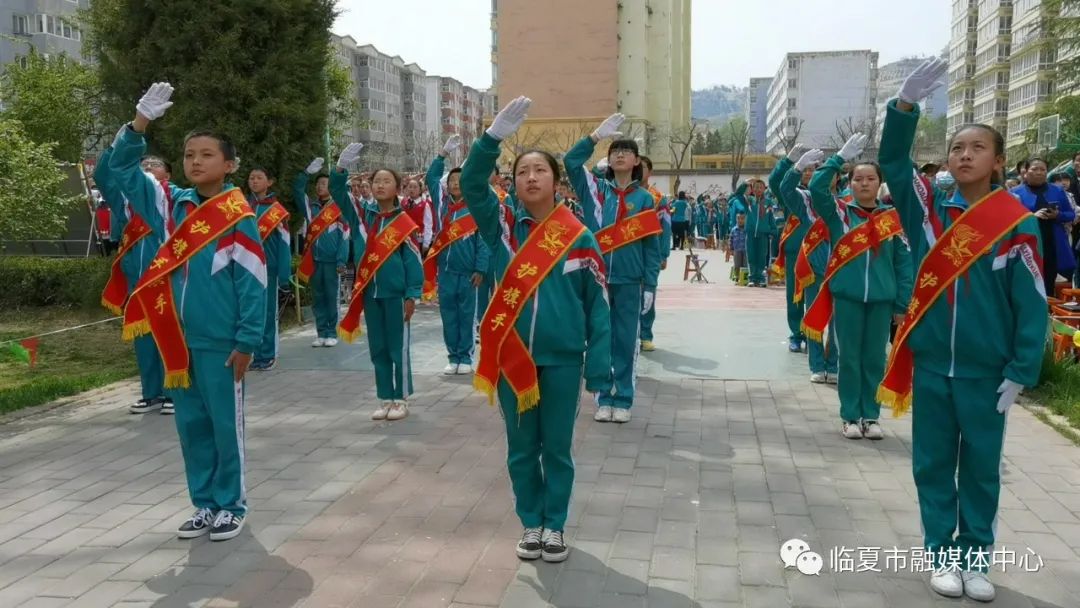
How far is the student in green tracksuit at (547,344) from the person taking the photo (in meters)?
3.90

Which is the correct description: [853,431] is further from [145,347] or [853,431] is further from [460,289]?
[145,347]

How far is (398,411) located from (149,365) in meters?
2.07

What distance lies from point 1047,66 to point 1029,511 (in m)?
58.4

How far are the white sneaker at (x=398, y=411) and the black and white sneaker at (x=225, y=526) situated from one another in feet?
7.57

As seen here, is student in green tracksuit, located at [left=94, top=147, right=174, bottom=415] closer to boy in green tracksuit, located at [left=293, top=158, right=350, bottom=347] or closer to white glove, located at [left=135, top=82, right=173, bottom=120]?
white glove, located at [left=135, top=82, right=173, bottom=120]

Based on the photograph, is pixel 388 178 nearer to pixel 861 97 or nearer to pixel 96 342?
pixel 96 342

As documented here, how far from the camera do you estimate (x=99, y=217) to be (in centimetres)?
A: 1286

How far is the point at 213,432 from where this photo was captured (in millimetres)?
4410

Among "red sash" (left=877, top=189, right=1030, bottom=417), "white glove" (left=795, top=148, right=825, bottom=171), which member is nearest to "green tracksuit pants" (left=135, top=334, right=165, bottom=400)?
"white glove" (left=795, top=148, right=825, bottom=171)

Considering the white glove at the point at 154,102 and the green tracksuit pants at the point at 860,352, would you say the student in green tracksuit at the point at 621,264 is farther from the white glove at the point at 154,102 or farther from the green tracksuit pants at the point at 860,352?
the white glove at the point at 154,102

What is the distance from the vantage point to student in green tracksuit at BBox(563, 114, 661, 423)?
6.51 meters

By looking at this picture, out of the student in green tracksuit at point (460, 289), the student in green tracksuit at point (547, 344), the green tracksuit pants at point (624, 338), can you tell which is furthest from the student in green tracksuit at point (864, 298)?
the student in green tracksuit at point (460, 289)

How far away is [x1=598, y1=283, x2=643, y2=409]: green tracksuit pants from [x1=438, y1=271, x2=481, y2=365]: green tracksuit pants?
7.79 ft

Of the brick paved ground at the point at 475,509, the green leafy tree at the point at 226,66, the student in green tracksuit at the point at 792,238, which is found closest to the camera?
the brick paved ground at the point at 475,509
